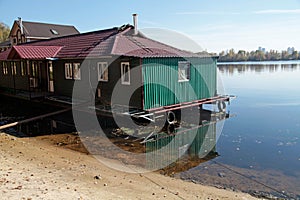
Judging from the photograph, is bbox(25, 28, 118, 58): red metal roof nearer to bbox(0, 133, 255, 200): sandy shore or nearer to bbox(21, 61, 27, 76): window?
bbox(21, 61, 27, 76): window

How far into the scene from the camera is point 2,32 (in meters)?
54.9

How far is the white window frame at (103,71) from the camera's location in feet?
43.0

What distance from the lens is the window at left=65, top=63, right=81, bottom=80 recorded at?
14.7 metres

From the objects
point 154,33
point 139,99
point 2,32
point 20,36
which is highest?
point 2,32

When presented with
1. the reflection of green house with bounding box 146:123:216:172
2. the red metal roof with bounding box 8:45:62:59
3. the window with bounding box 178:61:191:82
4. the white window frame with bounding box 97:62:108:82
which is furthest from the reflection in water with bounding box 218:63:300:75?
the reflection of green house with bounding box 146:123:216:172

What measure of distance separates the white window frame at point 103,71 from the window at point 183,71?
11.1 ft

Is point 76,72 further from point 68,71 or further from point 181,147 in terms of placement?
point 181,147

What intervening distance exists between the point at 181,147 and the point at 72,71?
7.83 meters

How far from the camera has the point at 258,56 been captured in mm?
103938

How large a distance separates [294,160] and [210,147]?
2806mm

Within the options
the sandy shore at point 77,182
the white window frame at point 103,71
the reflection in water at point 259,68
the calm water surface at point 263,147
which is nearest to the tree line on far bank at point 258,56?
the reflection in water at point 259,68

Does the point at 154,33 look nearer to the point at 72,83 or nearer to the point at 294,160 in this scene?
the point at 72,83

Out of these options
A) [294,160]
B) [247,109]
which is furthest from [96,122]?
[247,109]

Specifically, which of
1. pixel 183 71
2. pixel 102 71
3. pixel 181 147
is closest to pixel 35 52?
pixel 102 71
